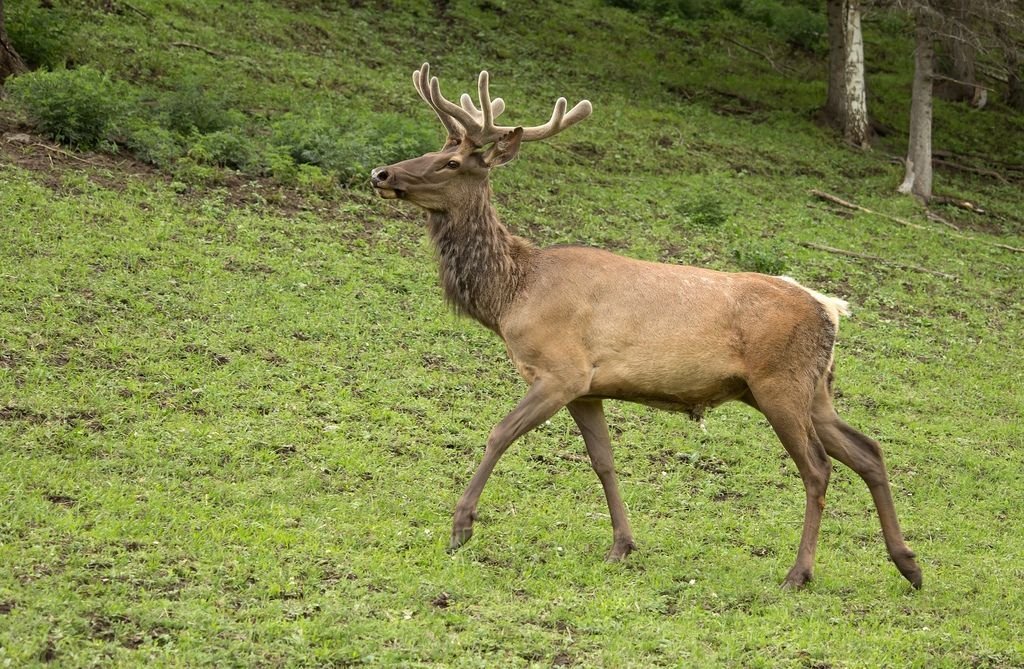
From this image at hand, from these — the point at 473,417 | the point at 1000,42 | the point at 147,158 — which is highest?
the point at 1000,42

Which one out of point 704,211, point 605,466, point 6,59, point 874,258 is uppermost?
point 6,59

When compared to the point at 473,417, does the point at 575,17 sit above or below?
above

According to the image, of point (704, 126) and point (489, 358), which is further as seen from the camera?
point (704, 126)

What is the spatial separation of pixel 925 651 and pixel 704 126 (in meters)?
15.7

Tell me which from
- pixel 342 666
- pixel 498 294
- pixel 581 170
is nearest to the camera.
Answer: pixel 342 666

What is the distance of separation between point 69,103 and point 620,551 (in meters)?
8.81

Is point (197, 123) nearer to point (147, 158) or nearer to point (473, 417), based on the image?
point (147, 158)

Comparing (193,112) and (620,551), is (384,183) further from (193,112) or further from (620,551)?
(193,112)

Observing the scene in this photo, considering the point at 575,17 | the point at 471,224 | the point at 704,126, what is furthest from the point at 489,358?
the point at 575,17

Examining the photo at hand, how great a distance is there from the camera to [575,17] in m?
26.4

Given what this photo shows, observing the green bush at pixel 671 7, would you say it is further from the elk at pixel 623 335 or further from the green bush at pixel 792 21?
the elk at pixel 623 335

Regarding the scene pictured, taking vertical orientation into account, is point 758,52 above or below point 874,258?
above

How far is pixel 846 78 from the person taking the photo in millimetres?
22438

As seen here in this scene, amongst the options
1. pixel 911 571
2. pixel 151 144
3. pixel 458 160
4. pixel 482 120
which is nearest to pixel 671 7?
pixel 151 144
